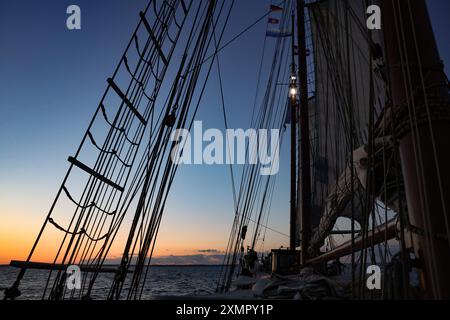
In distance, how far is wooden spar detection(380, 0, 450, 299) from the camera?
1320mm

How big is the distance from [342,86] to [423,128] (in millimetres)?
3718

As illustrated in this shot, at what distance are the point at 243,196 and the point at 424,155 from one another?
24.9 feet

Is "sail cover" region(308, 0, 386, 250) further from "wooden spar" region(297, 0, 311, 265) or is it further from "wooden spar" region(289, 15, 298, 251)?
"wooden spar" region(289, 15, 298, 251)

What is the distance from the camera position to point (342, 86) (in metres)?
4.95

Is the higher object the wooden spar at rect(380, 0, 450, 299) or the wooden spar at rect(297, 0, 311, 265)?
the wooden spar at rect(297, 0, 311, 265)

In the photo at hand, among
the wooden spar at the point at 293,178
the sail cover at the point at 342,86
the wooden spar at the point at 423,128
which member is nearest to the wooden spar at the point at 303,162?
the sail cover at the point at 342,86

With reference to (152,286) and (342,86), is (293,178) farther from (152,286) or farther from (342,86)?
(152,286)

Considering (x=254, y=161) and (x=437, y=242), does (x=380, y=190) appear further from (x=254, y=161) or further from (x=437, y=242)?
(x=254, y=161)

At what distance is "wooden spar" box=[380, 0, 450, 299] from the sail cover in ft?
0.68

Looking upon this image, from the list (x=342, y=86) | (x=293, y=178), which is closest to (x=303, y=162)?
(x=342, y=86)

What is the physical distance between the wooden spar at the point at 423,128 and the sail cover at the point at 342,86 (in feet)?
0.68

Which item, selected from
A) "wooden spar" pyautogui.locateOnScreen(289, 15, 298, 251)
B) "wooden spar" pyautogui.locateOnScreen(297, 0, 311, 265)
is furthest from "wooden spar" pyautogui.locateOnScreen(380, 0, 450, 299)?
"wooden spar" pyautogui.locateOnScreen(289, 15, 298, 251)

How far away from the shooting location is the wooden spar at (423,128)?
1320 mm

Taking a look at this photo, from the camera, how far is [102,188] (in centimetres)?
434
